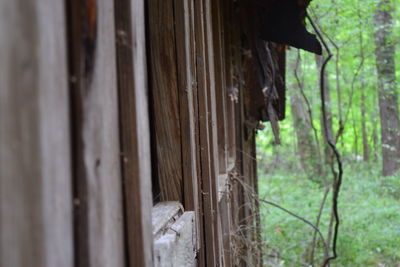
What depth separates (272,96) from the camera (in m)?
5.51

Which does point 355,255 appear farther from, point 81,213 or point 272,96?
point 81,213

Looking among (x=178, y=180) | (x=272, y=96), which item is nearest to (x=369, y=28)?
(x=272, y=96)

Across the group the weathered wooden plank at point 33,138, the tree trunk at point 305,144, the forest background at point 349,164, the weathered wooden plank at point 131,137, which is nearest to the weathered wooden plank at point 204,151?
the weathered wooden plank at point 131,137

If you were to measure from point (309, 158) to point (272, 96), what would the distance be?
10368 millimetres

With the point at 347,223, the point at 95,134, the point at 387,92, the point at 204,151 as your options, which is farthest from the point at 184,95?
the point at 387,92

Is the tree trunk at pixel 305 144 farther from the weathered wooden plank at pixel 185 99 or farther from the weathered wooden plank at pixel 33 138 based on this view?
the weathered wooden plank at pixel 33 138

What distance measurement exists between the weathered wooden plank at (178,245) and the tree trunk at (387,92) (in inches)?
403

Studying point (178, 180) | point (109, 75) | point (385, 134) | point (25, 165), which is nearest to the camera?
point (25, 165)

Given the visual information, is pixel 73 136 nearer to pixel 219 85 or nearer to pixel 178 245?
pixel 178 245

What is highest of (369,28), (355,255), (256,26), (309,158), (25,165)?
(369,28)

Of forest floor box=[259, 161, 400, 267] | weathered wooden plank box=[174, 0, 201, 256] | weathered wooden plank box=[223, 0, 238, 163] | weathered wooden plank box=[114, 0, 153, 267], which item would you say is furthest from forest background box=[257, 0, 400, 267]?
weathered wooden plank box=[114, 0, 153, 267]

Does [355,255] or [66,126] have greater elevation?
[66,126]

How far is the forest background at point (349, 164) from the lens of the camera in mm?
8117

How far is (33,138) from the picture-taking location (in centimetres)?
59
